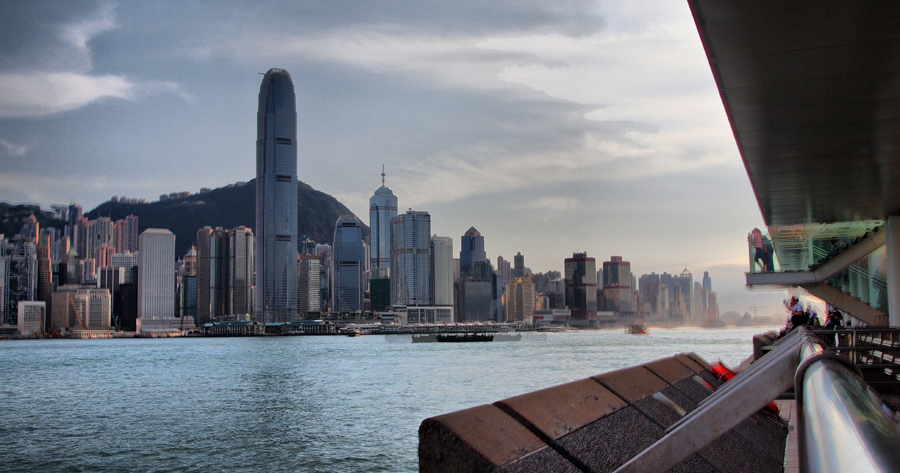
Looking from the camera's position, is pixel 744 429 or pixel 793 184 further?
pixel 793 184

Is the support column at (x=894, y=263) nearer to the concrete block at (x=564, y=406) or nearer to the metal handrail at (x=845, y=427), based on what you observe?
the concrete block at (x=564, y=406)

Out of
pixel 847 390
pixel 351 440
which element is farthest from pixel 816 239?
pixel 847 390

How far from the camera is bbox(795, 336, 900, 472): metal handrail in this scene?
0.99m

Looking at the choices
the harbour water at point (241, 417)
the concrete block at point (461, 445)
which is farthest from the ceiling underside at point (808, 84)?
the harbour water at point (241, 417)

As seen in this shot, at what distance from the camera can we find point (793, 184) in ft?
55.6

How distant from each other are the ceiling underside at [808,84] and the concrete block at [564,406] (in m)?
3.98

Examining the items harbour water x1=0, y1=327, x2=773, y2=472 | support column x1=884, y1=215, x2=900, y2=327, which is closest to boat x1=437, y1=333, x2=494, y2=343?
harbour water x1=0, y1=327, x2=773, y2=472

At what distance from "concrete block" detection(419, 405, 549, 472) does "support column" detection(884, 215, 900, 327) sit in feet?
78.5

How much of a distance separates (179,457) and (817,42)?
719 inches

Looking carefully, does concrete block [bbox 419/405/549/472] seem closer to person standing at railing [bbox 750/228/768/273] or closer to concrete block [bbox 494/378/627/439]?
concrete block [bbox 494/378/627/439]

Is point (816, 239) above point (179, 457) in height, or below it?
above

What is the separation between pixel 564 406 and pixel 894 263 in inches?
916

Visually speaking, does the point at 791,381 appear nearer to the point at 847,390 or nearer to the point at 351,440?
→ the point at 847,390

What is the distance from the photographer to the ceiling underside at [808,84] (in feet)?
24.8
